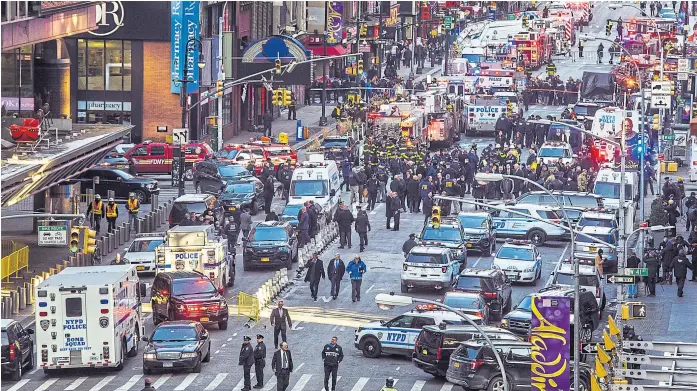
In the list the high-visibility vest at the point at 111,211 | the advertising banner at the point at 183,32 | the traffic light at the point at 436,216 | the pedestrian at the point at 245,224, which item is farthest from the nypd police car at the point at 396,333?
the advertising banner at the point at 183,32

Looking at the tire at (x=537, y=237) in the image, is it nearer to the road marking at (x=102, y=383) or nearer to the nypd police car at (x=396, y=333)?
the nypd police car at (x=396, y=333)

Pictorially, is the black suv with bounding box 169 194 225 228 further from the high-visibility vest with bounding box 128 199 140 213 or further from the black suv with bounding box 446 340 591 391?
the black suv with bounding box 446 340 591 391

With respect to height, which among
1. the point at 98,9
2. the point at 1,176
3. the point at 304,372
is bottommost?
the point at 304,372

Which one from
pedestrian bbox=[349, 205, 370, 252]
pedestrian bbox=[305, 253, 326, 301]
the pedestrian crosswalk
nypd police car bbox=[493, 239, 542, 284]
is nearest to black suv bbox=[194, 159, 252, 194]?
pedestrian bbox=[349, 205, 370, 252]

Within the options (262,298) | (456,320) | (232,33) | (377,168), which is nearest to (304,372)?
(456,320)

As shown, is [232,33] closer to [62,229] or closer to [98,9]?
[98,9]

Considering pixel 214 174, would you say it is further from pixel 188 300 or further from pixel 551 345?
pixel 551 345
